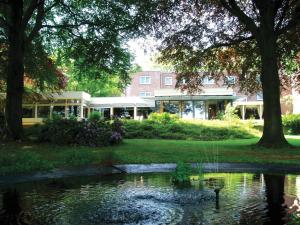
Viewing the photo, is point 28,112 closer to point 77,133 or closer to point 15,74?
point 15,74

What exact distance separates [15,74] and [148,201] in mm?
12985

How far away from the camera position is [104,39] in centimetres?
2169

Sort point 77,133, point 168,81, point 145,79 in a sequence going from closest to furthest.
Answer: point 77,133 → point 168,81 → point 145,79

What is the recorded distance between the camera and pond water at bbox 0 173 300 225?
251 inches

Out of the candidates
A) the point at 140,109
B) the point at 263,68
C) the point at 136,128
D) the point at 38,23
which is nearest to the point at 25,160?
the point at 38,23

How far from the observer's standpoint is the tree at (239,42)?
19.3m

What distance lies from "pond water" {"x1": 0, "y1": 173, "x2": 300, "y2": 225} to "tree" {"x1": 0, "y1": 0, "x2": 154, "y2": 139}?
9586 mm

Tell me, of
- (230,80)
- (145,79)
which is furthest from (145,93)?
(230,80)

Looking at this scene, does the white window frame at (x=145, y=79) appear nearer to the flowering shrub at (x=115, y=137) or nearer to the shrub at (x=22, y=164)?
the flowering shrub at (x=115, y=137)

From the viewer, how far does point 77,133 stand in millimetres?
18500

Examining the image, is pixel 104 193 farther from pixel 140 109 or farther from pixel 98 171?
pixel 140 109

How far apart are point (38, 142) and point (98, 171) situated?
7541mm

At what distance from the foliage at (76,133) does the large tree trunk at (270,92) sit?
6.38 m

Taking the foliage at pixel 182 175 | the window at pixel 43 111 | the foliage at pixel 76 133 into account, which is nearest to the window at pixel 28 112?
the window at pixel 43 111
